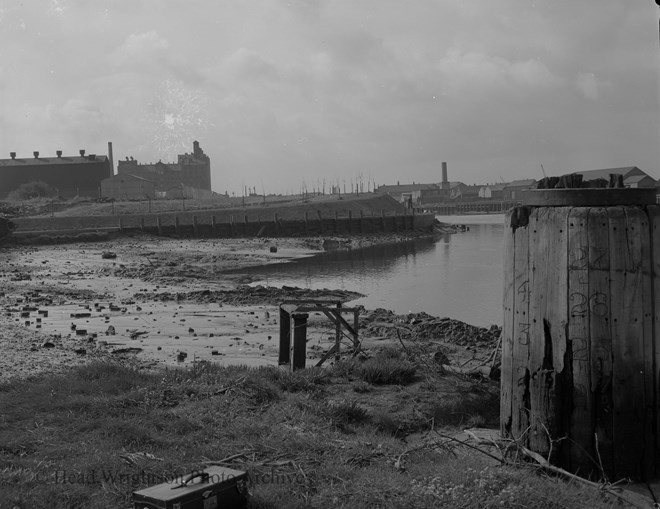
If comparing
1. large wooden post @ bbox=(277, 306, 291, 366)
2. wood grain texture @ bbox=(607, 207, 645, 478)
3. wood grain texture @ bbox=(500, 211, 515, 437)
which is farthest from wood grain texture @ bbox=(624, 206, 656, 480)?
large wooden post @ bbox=(277, 306, 291, 366)

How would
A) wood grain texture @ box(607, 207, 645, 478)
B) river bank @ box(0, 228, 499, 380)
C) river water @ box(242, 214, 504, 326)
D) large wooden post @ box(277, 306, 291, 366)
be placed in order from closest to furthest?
wood grain texture @ box(607, 207, 645, 478), large wooden post @ box(277, 306, 291, 366), river bank @ box(0, 228, 499, 380), river water @ box(242, 214, 504, 326)

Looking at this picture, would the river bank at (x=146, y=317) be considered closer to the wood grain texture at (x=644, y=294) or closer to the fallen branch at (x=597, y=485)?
the fallen branch at (x=597, y=485)

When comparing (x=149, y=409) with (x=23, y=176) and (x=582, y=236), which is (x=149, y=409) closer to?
(x=582, y=236)

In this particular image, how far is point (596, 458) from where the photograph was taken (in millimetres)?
4754

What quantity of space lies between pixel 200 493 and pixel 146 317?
1387 cm

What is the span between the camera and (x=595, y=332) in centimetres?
467

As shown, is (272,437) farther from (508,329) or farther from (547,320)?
(547,320)

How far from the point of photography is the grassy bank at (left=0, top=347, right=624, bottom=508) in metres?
4.39

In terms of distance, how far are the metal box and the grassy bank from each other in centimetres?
18

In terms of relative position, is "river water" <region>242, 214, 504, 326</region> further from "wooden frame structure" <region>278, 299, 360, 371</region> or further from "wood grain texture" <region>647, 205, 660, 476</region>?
"wood grain texture" <region>647, 205, 660, 476</region>

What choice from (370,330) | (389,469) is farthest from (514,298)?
(370,330)

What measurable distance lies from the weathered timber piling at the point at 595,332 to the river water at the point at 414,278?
50.0 feet

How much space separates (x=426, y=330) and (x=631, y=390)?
10.6m

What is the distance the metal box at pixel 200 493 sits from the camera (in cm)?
389
